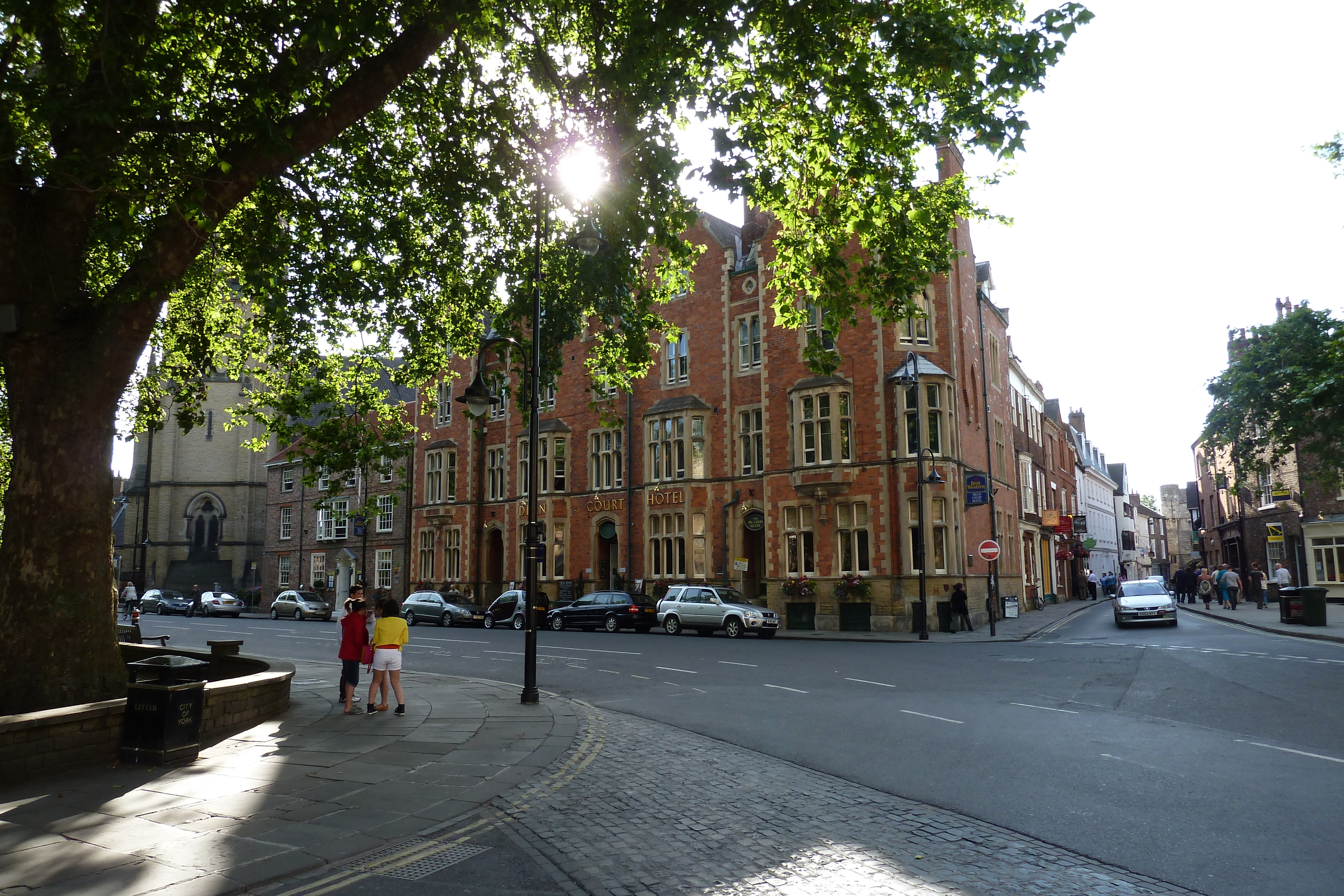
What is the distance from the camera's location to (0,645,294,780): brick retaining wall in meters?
7.31

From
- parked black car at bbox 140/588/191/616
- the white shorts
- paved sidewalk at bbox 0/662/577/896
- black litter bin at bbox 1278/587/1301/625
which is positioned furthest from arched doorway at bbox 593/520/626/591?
parked black car at bbox 140/588/191/616

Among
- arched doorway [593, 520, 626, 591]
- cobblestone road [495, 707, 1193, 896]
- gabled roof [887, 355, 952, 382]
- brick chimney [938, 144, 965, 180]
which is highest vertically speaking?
brick chimney [938, 144, 965, 180]

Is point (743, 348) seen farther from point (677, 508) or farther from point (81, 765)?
point (81, 765)

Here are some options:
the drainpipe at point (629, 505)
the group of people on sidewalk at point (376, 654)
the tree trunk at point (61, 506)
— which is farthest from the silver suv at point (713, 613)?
the tree trunk at point (61, 506)

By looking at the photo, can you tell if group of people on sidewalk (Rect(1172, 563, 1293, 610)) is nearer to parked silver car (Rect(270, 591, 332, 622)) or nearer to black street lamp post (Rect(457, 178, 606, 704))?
black street lamp post (Rect(457, 178, 606, 704))

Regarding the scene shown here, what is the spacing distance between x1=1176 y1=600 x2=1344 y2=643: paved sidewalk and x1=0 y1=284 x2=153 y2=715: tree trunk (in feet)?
81.8

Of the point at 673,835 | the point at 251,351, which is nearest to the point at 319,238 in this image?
the point at 251,351

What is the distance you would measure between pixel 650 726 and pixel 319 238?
1004 centimetres

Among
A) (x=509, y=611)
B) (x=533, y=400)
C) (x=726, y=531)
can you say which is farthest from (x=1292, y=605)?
(x=509, y=611)

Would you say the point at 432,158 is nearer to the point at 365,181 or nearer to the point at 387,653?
the point at 365,181

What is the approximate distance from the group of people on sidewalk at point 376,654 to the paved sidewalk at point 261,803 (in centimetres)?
66

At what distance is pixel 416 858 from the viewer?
5473mm

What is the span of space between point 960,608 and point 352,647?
2079 cm

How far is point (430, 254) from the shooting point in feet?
50.1
